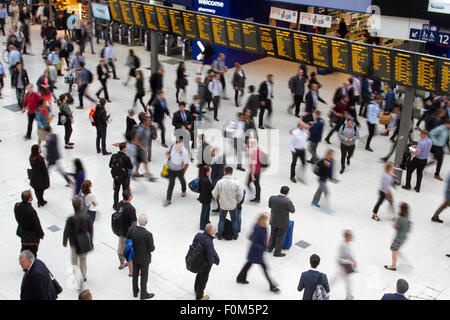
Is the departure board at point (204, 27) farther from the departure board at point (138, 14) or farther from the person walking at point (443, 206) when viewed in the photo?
the person walking at point (443, 206)

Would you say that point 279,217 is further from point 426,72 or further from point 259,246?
→ point 426,72

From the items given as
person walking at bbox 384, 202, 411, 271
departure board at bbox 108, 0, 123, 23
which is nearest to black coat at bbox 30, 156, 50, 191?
person walking at bbox 384, 202, 411, 271

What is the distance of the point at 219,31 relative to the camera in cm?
1670

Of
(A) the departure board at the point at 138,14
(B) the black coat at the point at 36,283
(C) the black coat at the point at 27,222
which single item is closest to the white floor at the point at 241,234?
(C) the black coat at the point at 27,222

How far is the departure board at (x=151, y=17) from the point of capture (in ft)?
59.1

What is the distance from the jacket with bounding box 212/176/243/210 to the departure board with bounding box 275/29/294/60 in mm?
5942

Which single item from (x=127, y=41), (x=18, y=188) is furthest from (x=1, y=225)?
(x=127, y=41)

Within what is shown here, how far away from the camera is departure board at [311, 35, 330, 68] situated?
47.4 feet

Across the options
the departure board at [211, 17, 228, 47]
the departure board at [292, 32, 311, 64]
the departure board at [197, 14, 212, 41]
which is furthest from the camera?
the departure board at [197, 14, 212, 41]

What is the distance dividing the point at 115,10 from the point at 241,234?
10.9 m

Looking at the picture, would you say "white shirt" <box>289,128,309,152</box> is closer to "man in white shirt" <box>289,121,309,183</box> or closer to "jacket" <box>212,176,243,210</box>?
"man in white shirt" <box>289,121,309,183</box>

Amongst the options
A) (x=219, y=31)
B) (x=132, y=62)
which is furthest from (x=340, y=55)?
(x=132, y=62)

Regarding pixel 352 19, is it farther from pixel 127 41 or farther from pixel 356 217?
pixel 356 217

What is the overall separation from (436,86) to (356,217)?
131 inches
